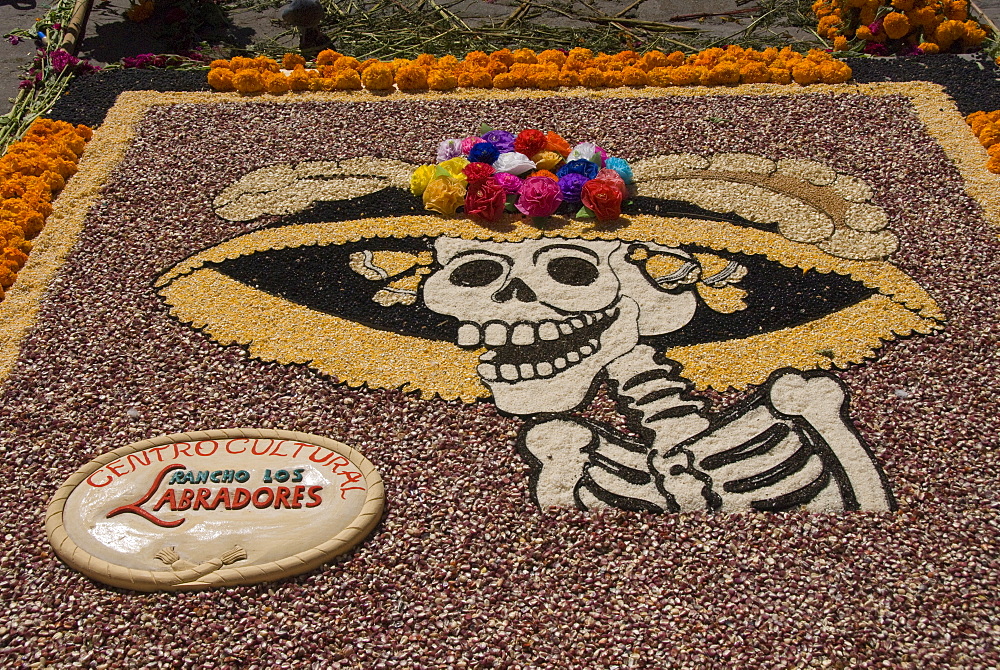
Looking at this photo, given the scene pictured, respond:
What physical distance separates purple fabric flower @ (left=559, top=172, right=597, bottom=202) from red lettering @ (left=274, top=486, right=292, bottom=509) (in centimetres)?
346

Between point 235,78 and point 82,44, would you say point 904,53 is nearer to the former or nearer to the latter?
point 235,78

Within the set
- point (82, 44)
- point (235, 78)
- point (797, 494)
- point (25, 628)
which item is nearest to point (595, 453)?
point (797, 494)

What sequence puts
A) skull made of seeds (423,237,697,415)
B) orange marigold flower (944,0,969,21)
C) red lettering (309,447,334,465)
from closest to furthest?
red lettering (309,447,334,465)
skull made of seeds (423,237,697,415)
orange marigold flower (944,0,969,21)

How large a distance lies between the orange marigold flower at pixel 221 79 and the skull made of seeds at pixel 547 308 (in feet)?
12.1

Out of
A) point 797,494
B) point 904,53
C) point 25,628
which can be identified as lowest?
point 25,628

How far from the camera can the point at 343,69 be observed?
31.1ft

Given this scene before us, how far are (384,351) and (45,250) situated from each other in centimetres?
297

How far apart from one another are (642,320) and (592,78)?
12.9 feet

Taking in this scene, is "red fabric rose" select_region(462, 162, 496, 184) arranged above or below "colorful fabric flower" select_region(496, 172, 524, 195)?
above

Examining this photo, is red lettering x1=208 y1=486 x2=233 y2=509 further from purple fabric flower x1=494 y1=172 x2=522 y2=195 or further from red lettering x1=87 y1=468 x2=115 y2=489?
purple fabric flower x1=494 y1=172 x2=522 y2=195

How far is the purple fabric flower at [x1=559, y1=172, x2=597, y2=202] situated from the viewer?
7344mm

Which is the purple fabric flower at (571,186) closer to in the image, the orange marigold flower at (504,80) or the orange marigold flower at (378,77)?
the orange marigold flower at (504,80)

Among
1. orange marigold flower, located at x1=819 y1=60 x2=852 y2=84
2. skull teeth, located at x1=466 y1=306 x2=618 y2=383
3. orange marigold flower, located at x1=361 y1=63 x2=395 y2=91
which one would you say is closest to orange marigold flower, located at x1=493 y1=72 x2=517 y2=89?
orange marigold flower, located at x1=361 y1=63 x2=395 y2=91

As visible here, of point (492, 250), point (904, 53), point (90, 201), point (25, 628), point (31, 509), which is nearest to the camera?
point (25, 628)
